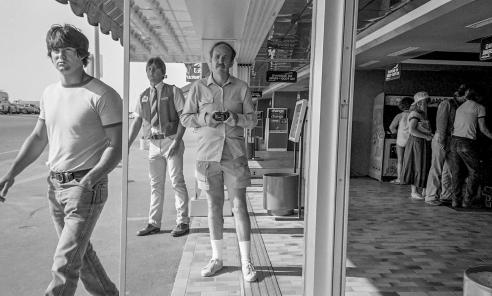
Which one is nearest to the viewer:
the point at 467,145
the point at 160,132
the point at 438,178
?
the point at 160,132

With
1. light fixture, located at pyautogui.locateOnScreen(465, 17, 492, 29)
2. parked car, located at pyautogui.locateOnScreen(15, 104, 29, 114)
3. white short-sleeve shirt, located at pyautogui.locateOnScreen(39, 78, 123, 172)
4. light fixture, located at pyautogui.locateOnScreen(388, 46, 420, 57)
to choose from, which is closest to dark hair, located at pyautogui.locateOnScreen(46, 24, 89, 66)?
white short-sleeve shirt, located at pyautogui.locateOnScreen(39, 78, 123, 172)

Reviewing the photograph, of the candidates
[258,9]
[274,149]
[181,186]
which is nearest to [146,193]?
[181,186]

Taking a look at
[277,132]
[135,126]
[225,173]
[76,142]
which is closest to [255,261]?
[225,173]

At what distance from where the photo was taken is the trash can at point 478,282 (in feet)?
7.07

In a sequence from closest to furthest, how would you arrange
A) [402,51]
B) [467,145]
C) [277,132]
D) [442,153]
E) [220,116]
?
[220,116]
[467,145]
[442,153]
[402,51]
[277,132]

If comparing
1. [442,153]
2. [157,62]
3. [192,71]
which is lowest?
[442,153]

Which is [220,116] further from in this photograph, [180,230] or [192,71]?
[192,71]

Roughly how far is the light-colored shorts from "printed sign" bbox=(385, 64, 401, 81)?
615 centimetres

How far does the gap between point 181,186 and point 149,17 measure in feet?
8.27

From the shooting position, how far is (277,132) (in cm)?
1827

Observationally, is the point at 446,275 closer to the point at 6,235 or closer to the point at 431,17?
the point at 431,17

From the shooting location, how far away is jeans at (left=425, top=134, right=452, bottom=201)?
6504 millimetres

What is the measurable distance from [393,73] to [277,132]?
9647 millimetres

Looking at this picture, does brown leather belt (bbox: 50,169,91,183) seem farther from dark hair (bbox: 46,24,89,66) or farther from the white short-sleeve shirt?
dark hair (bbox: 46,24,89,66)
